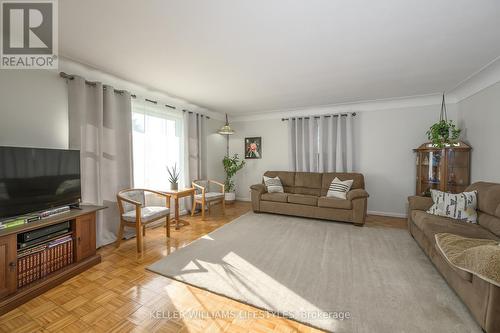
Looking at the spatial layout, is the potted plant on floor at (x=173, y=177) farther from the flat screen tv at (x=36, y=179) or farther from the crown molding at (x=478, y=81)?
the crown molding at (x=478, y=81)

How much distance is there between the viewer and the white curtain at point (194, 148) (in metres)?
4.58

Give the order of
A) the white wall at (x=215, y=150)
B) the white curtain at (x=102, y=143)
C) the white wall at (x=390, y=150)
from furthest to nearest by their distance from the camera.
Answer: the white wall at (x=215, y=150) < the white wall at (x=390, y=150) < the white curtain at (x=102, y=143)

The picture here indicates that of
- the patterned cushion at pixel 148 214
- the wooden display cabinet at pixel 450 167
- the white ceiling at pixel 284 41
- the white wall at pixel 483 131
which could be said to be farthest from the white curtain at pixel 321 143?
the patterned cushion at pixel 148 214

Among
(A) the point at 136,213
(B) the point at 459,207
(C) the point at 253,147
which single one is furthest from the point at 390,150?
(A) the point at 136,213

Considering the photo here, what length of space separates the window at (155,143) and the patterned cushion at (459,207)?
14.5 ft

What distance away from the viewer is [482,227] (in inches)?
94.5

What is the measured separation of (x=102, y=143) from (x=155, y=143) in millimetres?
1021

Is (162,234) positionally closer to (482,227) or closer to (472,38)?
(482,227)

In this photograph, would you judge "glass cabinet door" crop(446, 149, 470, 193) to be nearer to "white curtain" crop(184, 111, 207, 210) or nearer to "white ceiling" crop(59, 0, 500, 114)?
"white ceiling" crop(59, 0, 500, 114)

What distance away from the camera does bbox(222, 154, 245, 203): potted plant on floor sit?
5562mm

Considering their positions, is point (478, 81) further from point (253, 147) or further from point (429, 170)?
point (253, 147)

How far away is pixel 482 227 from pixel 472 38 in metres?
2.09

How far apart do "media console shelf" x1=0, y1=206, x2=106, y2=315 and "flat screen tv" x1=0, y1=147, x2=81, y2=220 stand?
0.19 meters

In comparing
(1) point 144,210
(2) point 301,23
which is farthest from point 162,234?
(2) point 301,23
